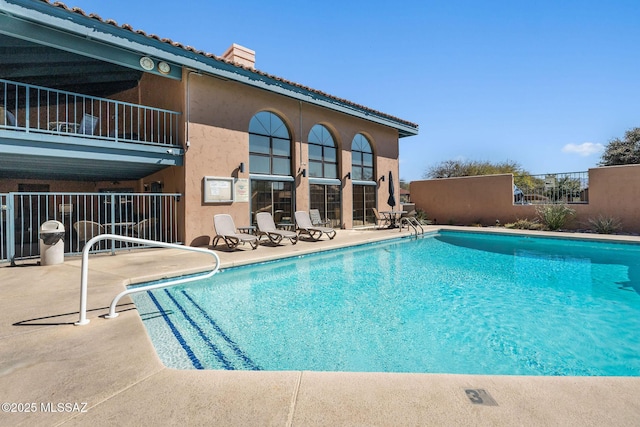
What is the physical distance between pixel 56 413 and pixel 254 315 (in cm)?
280

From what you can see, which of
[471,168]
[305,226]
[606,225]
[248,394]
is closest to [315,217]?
[305,226]

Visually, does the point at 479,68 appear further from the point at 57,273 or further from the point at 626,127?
the point at 626,127

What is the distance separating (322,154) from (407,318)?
34.1 feet

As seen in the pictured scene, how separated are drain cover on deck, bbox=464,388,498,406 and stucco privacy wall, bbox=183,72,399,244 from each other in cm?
886

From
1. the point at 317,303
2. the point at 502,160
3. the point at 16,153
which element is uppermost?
the point at 502,160

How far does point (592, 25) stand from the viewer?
9.79 meters

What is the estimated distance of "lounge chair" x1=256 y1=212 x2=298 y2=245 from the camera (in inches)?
396

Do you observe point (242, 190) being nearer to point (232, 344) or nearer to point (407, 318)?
point (232, 344)

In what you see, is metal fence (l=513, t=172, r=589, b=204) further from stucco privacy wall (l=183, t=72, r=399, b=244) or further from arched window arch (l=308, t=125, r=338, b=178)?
stucco privacy wall (l=183, t=72, r=399, b=244)

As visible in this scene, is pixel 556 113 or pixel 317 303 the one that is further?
pixel 556 113

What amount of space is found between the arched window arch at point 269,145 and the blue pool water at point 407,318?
492 cm

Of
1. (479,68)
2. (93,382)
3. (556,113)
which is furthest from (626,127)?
(93,382)

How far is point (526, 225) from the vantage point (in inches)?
571

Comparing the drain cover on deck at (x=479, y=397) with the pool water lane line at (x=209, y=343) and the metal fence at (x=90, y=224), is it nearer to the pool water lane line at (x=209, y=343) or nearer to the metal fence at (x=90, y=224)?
the pool water lane line at (x=209, y=343)
